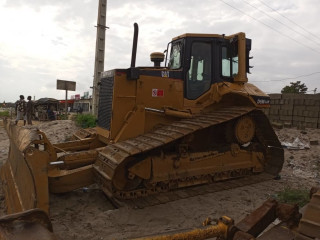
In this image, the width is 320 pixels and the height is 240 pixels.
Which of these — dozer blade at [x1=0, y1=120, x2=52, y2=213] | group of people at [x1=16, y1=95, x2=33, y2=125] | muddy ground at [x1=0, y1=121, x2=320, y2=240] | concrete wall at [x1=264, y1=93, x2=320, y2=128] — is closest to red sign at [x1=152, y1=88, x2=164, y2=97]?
muddy ground at [x1=0, y1=121, x2=320, y2=240]

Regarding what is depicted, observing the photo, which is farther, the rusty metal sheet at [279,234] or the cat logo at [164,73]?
the cat logo at [164,73]

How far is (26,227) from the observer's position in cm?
163

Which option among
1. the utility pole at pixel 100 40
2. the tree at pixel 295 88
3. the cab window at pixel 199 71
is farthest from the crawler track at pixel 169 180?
the tree at pixel 295 88

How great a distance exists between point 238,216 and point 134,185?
5.97 feet

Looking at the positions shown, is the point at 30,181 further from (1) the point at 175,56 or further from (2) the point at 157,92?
(1) the point at 175,56

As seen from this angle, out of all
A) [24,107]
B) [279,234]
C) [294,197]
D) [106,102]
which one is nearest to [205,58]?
[106,102]

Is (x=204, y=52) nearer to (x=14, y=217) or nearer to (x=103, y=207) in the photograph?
(x=103, y=207)

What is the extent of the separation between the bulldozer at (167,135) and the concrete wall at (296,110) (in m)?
7.22

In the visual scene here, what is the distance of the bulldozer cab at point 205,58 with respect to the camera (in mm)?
6258

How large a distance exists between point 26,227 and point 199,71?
5273mm

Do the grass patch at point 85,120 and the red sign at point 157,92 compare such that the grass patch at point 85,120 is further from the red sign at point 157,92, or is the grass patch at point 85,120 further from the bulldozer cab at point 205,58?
the red sign at point 157,92

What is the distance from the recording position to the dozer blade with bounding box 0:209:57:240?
1560mm

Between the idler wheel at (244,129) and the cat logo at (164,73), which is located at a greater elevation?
the cat logo at (164,73)

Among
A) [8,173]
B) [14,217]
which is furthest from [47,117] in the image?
[14,217]
